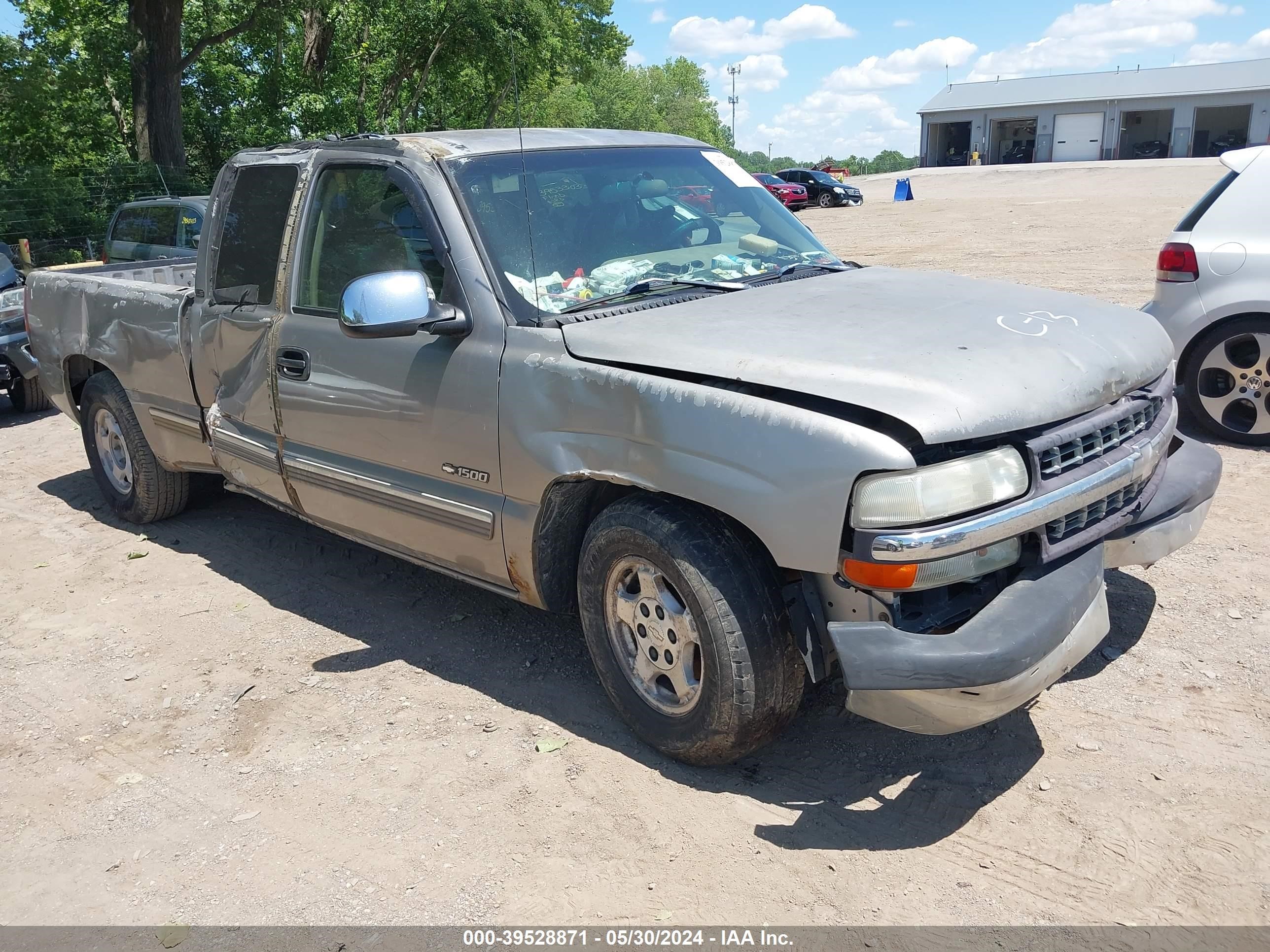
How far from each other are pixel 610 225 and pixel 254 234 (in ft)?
5.98

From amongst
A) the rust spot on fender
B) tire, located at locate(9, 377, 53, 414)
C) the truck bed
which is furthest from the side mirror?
tire, located at locate(9, 377, 53, 414)

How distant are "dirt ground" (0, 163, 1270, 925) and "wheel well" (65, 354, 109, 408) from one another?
5.20ft

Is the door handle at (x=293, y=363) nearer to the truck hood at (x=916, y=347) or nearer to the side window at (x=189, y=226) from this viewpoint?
the truck hood at (x=916, y=347)

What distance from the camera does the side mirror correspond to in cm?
355

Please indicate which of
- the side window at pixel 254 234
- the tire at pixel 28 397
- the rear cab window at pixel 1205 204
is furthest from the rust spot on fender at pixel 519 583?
the tire at pixel 28 397

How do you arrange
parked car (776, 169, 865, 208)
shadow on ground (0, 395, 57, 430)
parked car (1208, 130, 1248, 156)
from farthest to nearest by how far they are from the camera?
parked car (1208, 130, 1248, 156), parked car (776, 169, 865, 208), shadow on ground (0, 395, 57, 430)

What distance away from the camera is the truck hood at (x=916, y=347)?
2857 millimetres

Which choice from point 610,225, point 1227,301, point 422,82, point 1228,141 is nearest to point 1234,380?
point 1227,301

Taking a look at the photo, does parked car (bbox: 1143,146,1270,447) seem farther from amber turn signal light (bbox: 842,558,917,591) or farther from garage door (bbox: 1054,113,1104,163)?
garage door (bbox: 1054,113,1104,163)

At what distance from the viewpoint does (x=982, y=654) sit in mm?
2740

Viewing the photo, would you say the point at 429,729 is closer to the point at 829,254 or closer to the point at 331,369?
the point at 331,369

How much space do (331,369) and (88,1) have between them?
2163 centimetres

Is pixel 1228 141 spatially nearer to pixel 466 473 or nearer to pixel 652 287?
pixel 652 287

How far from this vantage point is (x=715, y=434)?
3.04 metres
